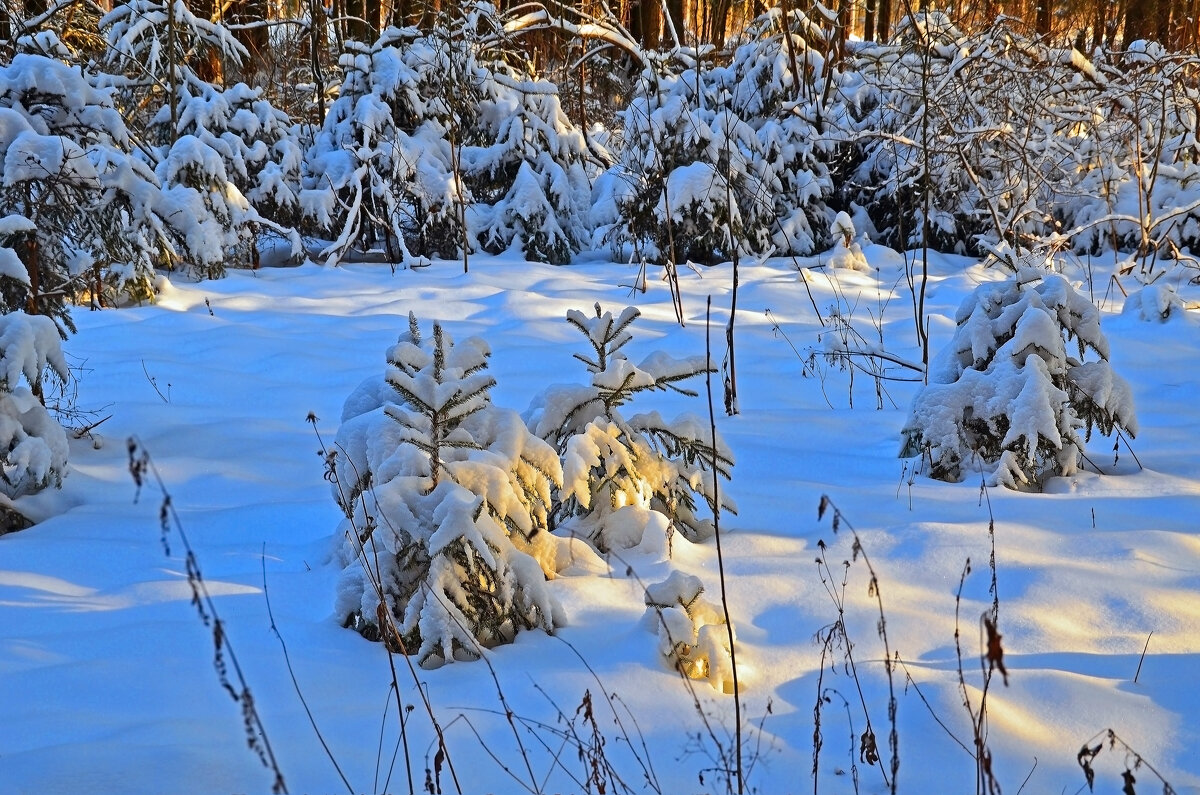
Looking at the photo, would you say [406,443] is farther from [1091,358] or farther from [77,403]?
[1091,358]

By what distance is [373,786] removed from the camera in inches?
72.2

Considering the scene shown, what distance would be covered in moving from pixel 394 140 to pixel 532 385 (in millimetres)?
4758

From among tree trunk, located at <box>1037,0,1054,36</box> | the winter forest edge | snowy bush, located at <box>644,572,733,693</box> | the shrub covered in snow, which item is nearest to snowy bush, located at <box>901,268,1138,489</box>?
the winter forest edge

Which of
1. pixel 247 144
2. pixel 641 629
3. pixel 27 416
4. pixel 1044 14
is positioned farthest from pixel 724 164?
pixel 1044 14

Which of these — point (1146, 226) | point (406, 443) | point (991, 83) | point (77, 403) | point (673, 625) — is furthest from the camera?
point (991, 83)

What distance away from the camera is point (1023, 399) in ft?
11.1

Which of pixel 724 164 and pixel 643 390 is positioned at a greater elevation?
pixel 724 164

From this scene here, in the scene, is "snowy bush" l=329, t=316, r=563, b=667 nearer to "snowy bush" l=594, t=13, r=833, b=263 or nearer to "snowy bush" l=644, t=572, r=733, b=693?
"snowy bush" l=644, t=572, r=733, b=693

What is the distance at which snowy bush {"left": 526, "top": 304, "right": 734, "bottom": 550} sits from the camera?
2.96 metres

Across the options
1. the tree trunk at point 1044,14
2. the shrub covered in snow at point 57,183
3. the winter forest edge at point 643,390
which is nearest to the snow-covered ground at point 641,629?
the winter forest edge at point 643,390

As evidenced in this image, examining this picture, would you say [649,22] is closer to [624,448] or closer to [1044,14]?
[1044,14]

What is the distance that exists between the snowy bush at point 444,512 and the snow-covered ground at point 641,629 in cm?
8

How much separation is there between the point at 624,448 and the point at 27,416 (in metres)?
2.05

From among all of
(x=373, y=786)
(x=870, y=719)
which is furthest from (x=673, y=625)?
(x=373, y=786)
